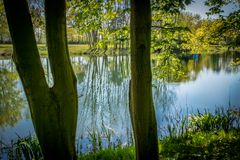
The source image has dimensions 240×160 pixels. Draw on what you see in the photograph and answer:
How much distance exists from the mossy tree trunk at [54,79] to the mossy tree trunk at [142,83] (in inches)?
43.3

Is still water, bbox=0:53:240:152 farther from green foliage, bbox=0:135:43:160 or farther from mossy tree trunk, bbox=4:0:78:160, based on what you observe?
mossy tree trunk, bbox=4:0:78:160

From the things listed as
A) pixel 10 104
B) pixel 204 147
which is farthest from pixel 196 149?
pixel 10 104

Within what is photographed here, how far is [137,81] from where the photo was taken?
4.04 meters

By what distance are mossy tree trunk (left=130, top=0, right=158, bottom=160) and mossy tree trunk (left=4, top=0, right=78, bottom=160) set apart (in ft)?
3.61

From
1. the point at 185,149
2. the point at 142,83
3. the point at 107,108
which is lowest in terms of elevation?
the point at 107,108

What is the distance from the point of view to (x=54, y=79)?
4.30 m

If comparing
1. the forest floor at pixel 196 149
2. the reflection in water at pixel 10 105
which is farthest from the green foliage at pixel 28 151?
the reflection in water at pixel 10 105

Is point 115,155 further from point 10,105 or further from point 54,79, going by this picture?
point 10,105

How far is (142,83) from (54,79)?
1437mm

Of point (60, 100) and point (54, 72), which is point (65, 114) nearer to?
point (60, 100)

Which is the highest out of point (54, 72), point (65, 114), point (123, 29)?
point (123, 29)

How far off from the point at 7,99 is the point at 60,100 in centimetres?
1279

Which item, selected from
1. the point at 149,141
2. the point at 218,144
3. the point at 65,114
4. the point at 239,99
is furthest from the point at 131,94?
the point at 239,99

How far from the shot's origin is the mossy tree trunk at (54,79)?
3900mm
